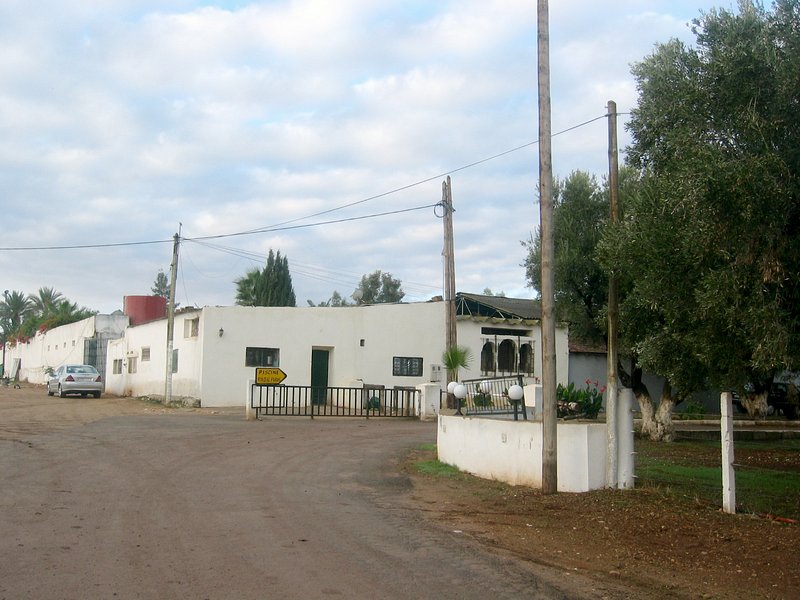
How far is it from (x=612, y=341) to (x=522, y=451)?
2.17 m

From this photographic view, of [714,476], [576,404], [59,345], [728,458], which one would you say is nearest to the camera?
[728,458]

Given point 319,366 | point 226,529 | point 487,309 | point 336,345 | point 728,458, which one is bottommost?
point 226,529

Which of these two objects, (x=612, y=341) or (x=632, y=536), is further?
(x=612, y=341)

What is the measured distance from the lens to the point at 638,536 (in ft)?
29.5

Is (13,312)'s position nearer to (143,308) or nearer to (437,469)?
(143,308)

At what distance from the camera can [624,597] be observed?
6711 mm

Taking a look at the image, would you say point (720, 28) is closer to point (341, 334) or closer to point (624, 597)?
point (624, 597)

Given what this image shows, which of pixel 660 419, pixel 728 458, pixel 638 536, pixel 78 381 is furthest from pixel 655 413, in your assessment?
pixel 78 381

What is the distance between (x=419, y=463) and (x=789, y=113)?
29.0 feet

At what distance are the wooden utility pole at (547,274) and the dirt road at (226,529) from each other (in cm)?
217

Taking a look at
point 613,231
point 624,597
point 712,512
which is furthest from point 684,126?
point 624,597

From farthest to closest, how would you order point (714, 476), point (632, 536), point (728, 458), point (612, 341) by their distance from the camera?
point (714, 476)
point (612, 341)
point (728, 458)
point (632, 536)

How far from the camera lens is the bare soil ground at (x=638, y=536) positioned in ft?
24.2

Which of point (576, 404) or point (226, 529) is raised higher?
point (576, 404)
